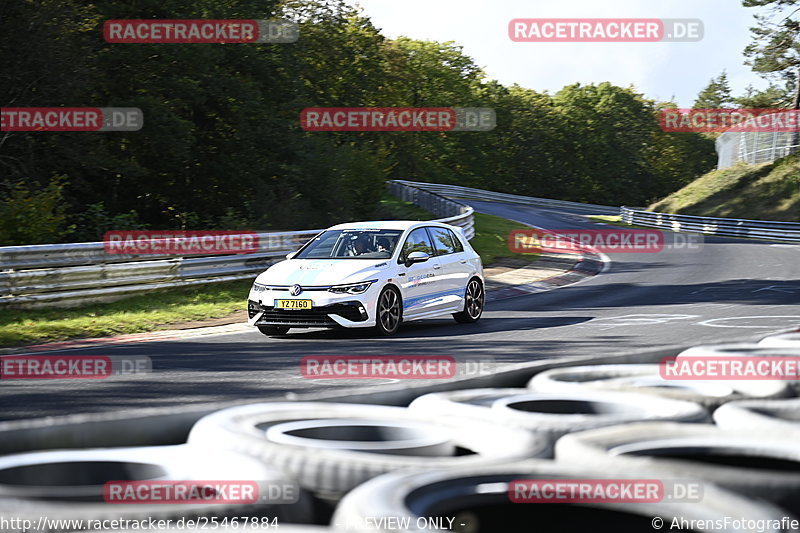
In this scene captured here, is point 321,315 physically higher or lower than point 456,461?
lower

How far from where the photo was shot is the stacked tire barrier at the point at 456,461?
9.47ft

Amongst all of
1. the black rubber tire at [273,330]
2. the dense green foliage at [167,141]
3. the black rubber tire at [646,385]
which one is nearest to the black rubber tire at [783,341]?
the black rubber tire at [646,385]

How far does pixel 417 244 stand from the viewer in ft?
49.6

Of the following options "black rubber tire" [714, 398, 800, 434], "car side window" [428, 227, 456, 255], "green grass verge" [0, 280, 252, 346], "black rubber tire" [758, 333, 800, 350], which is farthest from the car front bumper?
"black rubber tire" [714, 398, 800, 434]

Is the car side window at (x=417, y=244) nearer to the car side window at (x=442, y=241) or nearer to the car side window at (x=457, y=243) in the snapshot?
the car side window at (x=442, y=241)

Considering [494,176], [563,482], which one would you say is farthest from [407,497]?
[494,176]

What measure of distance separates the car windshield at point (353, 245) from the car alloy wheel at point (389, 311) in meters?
0.62

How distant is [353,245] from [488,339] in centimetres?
263

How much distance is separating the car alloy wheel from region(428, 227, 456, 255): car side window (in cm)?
154

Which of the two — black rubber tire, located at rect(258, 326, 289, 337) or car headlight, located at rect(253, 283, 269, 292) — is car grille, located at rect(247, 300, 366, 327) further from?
black rubber tire, located at rect(258, 326, 289, 337)

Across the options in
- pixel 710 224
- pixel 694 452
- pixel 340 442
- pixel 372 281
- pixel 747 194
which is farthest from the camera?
pixel 747 194

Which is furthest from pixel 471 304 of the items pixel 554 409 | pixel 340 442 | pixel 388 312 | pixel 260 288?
pixel 340 442

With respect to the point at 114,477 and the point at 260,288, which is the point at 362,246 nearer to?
the point at 260,288

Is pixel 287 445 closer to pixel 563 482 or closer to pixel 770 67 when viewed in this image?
pixel 563 482
